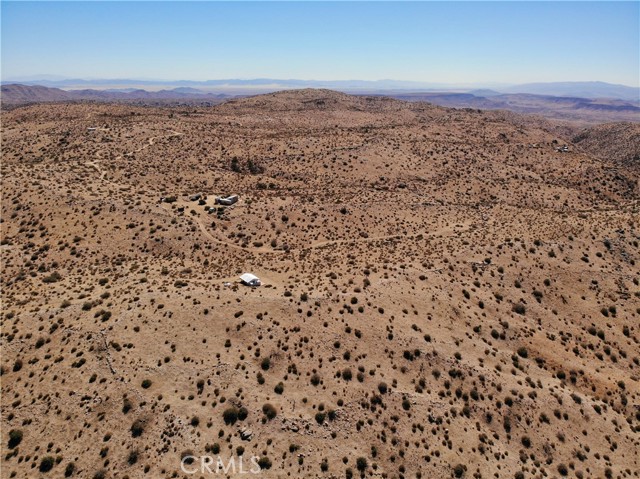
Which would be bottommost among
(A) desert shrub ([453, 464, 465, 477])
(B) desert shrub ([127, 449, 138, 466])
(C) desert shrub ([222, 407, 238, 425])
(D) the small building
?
(A) desert shrub ([453, 464, 465, 477])

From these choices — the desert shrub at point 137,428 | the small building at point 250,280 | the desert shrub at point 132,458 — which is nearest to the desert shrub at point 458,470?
the desert shrub at point 132,458

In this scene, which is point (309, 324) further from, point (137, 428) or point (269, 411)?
point (137, 428)

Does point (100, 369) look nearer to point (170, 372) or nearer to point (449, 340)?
point (170, 372)

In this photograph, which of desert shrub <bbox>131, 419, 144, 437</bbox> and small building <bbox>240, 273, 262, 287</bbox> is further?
small building <bbox>240, 273, 262, 287</bbox>

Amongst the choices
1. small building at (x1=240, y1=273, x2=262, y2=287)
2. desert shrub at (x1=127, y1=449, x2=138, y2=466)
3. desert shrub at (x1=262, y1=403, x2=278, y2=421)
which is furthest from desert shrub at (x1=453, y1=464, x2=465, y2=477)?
small building at (x1=240, y1=273, x2=262, y2=287)

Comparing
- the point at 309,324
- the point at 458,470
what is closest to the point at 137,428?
the point at 309,324

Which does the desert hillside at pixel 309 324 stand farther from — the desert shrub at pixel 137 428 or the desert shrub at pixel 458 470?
the desert shrub at pixel 458 470

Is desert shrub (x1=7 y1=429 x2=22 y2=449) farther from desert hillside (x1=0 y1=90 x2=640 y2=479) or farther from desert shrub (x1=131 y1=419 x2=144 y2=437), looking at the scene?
desert shrub (x1=131 y1=419 x2=144 y2=437)

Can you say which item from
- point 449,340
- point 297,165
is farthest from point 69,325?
point 297,165
